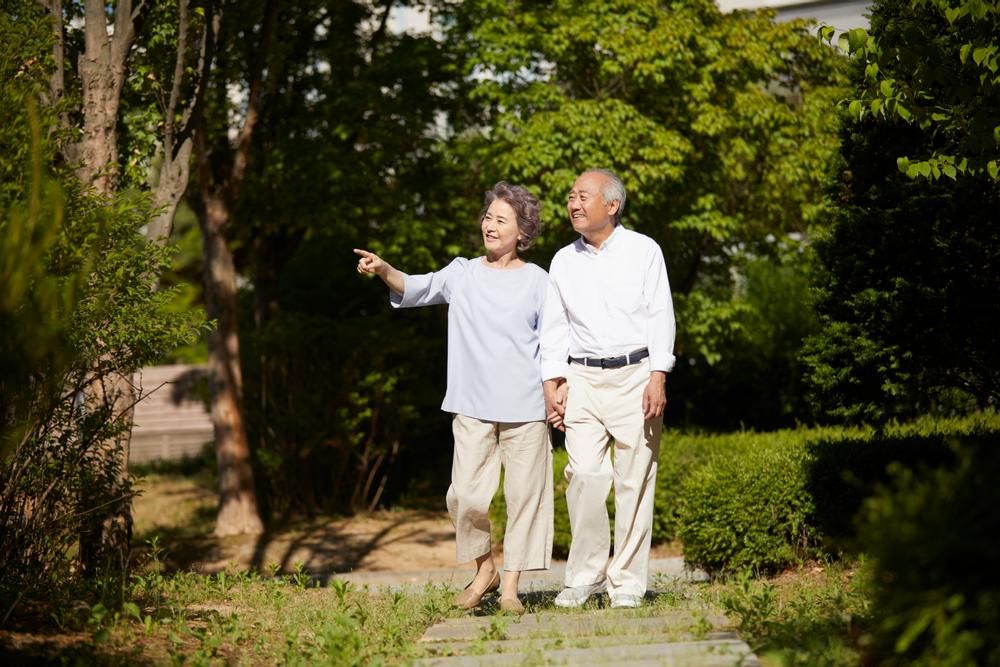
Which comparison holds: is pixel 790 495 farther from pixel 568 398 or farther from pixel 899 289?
pixel 568 398

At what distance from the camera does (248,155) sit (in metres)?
13.2

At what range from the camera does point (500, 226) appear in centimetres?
607

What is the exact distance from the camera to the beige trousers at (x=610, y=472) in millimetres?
5871

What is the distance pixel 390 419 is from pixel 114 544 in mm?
7036

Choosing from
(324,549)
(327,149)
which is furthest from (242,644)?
(327,149)

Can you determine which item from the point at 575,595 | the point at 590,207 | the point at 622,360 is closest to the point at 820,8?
the point at 590,207

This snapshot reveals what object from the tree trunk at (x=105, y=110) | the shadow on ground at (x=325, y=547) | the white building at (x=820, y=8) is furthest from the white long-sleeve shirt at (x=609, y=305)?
the white building at (x=820, y=8)

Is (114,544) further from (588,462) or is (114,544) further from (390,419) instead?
(390,419)

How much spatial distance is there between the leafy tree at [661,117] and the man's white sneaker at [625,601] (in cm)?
668

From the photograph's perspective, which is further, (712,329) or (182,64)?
(712,329)

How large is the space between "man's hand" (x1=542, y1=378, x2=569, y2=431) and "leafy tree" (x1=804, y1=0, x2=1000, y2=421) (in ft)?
8.65

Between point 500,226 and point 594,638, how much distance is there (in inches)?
90.7

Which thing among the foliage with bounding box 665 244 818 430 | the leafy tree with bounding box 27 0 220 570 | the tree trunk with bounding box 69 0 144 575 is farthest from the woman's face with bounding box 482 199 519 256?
the foliage with bounding box 665 244 818 430

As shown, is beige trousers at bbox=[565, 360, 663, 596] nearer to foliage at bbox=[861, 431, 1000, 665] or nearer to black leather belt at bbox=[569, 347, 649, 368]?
black leather belt at bbox=[569, 347, 649, 368]
